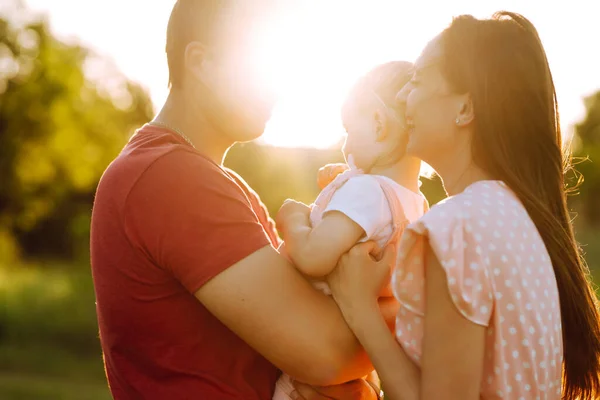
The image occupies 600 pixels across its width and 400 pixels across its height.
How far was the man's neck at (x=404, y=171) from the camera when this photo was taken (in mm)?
2662

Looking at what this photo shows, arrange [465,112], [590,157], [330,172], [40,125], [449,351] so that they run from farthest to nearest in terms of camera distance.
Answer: [590,157]
[40,125]
[330,172]
[465,112]
[449,351]

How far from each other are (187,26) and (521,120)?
1205 millimetres

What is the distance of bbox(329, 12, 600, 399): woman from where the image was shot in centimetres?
201

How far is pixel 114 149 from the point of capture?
1256 inches

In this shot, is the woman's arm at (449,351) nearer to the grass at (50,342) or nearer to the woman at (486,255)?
the woman at (486,255)

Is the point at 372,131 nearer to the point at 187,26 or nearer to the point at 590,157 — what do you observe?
the point at 187,26

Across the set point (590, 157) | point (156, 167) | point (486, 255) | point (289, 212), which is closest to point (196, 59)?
point (156, 167)

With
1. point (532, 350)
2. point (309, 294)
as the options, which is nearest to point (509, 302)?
point (532, 350)

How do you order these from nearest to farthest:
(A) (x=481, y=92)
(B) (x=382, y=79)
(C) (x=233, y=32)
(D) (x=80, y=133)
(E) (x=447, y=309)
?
(E) (x=447, y=309) < (A) (x=481, y=92) < (C) (x=233, y=32) < (B) (x=382, y=79) < (D) (x=80, y=133)

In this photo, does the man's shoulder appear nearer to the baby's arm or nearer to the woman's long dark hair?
the baby's arm

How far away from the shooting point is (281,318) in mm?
2178

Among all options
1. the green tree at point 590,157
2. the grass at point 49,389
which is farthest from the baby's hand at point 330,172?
the green tree at point 590,157

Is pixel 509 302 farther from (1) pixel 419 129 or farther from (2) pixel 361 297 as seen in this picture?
(1) pixel 419 129

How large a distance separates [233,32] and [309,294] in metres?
0.97
